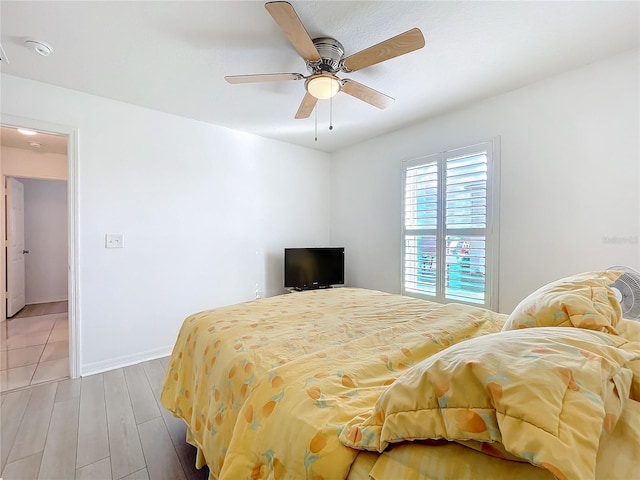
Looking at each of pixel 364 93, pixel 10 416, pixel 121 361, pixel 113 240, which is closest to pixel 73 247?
pixel 113 240

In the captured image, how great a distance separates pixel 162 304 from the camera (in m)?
3.01

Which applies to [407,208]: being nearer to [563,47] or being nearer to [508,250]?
[508,250]

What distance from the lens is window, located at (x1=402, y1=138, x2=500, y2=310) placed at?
2670 mm

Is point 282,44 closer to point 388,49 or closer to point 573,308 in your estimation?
point 388,49

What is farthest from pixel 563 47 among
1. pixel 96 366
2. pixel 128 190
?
pixel 96 366

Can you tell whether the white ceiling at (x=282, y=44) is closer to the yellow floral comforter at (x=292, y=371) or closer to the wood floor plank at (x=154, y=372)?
the yellow floral comforter at (x=292, y=371)

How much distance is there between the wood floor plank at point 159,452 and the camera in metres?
1.49

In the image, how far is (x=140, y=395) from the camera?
7.37ft

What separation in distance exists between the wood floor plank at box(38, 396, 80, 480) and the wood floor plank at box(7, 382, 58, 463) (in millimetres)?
35

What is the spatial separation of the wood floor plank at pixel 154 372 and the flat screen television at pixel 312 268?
1.59m

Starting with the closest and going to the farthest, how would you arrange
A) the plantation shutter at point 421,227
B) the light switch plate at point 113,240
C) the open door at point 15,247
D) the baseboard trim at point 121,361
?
the baseboard trim at point 121,361, the light switch plate at point 113,240, the plantation shutter at point 421,227, the open door at point 15,247

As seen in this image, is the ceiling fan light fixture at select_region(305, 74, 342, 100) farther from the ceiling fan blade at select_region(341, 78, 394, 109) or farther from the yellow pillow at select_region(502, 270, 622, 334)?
the yellow pillow at select_region(502, 270, 622, 334)

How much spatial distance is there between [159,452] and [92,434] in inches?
20.2

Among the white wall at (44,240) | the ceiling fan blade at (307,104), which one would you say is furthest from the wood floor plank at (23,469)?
A: the white wall at (44,240)
